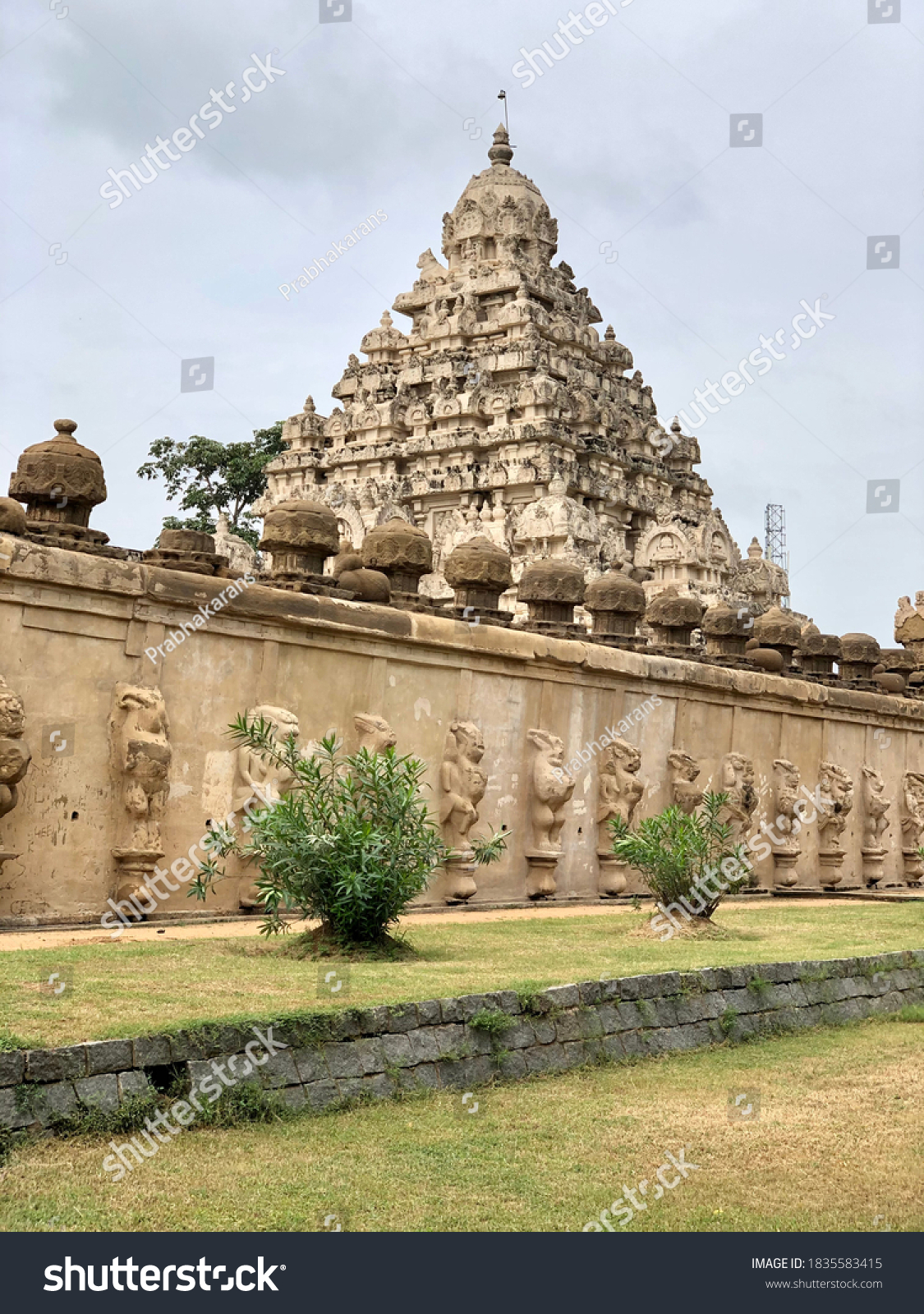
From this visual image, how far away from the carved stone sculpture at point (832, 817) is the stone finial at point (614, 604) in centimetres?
456

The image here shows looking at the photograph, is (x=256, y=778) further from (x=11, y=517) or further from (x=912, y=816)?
(x=912, y=816)

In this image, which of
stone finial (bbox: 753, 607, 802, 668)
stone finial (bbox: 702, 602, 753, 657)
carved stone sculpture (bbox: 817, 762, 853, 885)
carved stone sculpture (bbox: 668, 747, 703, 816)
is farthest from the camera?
carved stone sculpture (bbox: 817, 762, 853, 885)

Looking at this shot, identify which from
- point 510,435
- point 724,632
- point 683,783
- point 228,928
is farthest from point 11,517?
point 510,435

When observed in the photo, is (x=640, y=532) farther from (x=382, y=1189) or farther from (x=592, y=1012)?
(x=382, y=1189)

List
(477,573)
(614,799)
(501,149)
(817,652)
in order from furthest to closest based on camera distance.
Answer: (501,149), (817,652), (614,799), (477,573)

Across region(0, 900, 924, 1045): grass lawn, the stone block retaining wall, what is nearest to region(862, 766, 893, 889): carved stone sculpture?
region(0, 900, 924, 1045): grass lawn

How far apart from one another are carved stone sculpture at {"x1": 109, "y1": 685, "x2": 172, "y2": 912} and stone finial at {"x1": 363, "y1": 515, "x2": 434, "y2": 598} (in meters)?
3.54

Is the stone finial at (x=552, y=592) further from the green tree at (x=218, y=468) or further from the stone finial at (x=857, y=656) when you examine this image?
the green tree at (x=218, y=468)

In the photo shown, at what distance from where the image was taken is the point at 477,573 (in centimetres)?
1333

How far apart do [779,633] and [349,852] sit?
11030mm

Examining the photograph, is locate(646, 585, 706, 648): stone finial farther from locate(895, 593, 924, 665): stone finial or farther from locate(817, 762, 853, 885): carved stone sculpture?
locate(895, 593, 924, 665): stone finial

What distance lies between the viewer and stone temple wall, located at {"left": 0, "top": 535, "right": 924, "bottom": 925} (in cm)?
929

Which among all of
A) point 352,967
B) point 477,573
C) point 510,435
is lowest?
point 352,967

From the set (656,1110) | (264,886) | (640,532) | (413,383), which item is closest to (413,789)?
(264,886)
